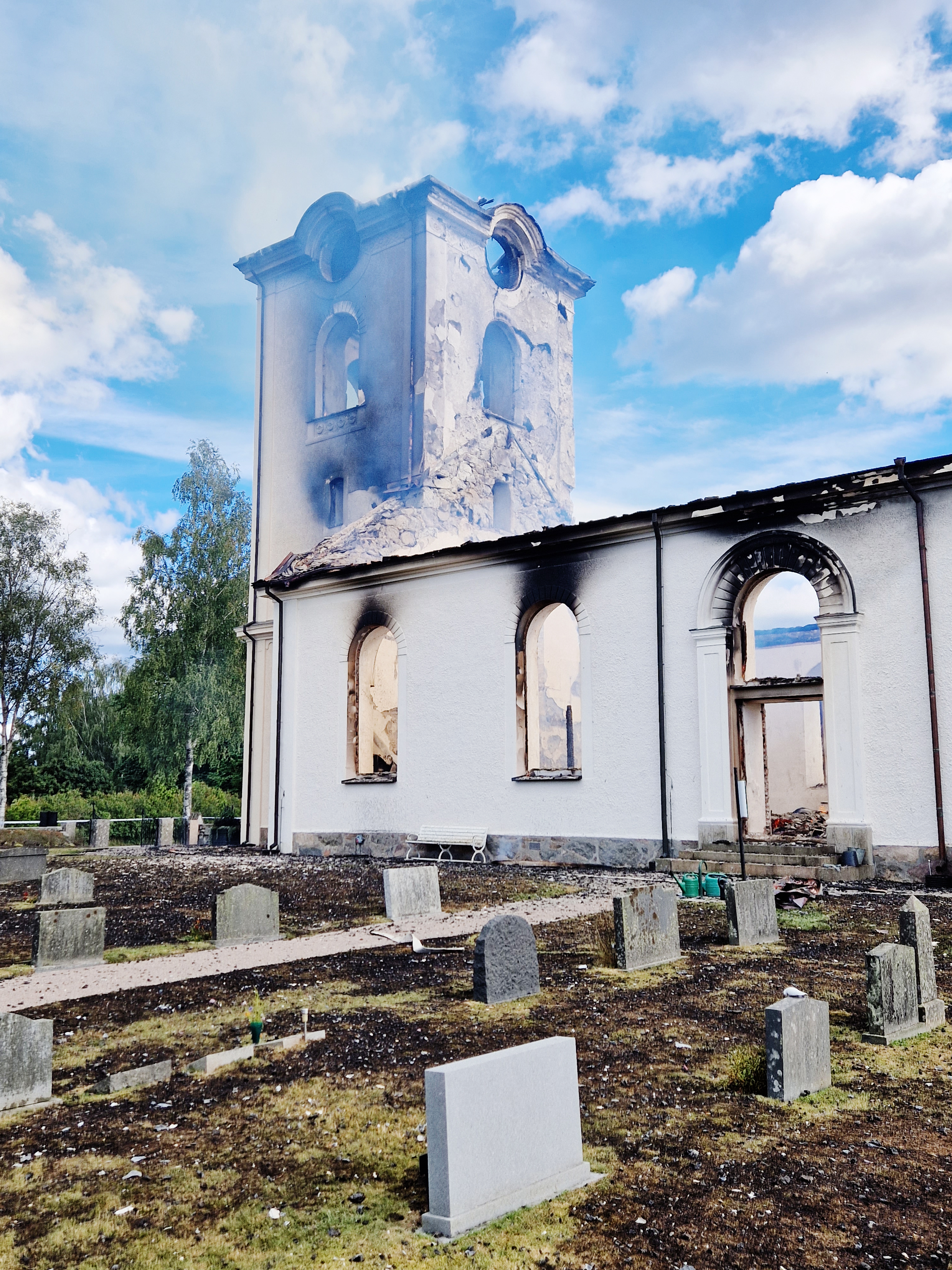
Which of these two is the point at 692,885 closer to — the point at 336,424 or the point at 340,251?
the point at 336,424

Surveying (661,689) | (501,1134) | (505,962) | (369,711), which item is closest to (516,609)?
(661,689)

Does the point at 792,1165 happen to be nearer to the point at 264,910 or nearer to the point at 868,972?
the point at 868,972

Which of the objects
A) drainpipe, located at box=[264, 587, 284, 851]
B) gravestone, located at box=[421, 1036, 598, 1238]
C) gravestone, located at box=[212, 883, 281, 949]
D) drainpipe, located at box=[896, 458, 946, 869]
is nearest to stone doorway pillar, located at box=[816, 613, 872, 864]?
drainpipe, located at box=[896, 458, 946, 869]

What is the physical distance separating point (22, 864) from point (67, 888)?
4.59 meters

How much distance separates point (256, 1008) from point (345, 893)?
6684 mm

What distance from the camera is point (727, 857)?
566 inches

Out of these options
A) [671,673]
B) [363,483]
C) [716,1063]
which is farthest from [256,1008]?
[363,483]

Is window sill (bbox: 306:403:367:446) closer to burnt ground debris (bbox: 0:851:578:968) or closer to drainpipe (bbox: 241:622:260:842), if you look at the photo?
drainpipe (bbox: 241:622:260:842)

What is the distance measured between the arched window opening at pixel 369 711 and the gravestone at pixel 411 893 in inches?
306

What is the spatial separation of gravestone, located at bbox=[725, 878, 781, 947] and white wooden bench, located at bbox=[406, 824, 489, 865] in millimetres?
8370

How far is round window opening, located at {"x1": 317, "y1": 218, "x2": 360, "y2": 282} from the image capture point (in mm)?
26562

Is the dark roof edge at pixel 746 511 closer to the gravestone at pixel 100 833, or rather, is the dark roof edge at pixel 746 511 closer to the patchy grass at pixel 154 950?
the patchy grass at pixel 154 950

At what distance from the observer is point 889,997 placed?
6121mm

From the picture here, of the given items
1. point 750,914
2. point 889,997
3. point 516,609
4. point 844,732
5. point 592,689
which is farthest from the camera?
point 516,609
